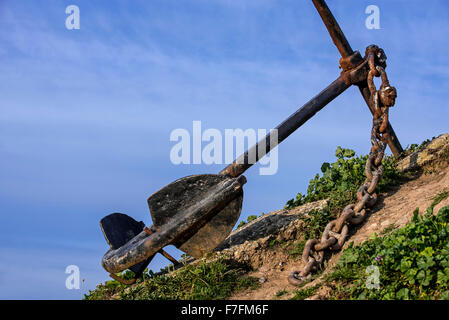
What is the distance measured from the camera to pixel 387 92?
670 cm

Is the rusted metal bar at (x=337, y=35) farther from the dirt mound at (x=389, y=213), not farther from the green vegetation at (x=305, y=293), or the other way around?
the green vegetation at (x=305, y=293)

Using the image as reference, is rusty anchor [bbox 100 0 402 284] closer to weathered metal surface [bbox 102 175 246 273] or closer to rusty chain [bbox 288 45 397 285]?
weathered metal surface [bbox 102 175 246 273]

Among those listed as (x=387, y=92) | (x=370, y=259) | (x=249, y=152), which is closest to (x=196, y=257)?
(x=249, y=152)

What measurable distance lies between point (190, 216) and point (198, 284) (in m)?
0.75

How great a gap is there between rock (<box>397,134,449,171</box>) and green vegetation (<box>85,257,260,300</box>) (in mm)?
3015

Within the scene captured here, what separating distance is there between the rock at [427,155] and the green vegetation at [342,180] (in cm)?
18

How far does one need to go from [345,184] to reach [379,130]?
92 centimetres

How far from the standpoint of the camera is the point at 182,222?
5.93m

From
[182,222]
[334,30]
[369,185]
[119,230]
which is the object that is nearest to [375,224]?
[369,185]

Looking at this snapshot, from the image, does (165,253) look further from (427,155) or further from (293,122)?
(427,155)

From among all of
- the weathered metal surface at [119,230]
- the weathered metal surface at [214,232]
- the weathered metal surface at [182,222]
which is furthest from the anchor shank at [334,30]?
the weathered metal surface at [119,230]

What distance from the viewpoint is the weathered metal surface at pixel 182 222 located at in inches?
232
